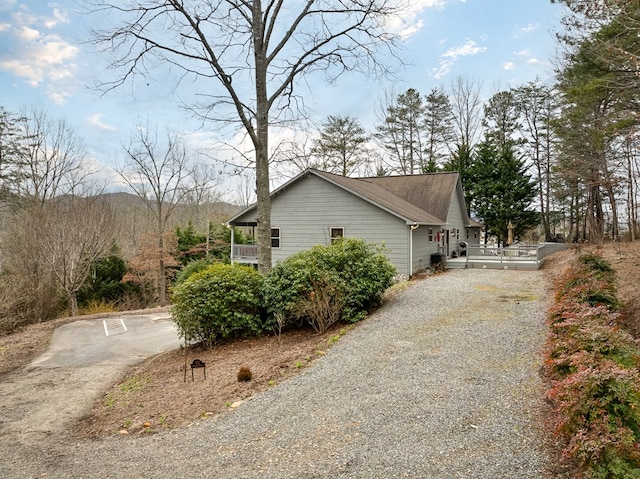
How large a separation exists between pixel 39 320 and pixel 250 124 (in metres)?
10.4

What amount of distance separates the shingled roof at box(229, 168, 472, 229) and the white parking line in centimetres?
761

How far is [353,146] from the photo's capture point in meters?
31.6

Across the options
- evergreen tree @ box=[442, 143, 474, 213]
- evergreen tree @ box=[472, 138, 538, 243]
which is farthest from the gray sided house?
evergreen tree @ box=[442, 143, 474, 213]

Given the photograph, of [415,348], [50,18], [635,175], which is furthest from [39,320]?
[635,175]

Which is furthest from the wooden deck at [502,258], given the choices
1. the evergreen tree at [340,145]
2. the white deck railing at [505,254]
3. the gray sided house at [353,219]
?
the evergreen tree at [340,145]

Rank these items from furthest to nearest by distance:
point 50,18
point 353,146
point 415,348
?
point 353,146 → point 50,18 → point 415,348

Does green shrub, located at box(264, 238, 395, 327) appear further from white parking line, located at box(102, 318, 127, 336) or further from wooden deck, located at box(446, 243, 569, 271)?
wooden deck, located at box(446, 243, 569, 271)

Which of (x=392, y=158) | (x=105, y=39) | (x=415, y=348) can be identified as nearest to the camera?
(x=415, y=348)

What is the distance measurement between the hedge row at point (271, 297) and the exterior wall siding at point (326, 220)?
7334mm

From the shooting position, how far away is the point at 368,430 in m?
3.79

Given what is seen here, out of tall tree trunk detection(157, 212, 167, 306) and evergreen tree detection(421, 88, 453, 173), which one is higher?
evergreen tree detection(421, 88, 453, 173)

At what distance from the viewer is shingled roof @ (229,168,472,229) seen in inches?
706

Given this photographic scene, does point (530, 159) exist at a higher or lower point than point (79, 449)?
higher

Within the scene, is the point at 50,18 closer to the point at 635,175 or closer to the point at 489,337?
the point at 489,337
